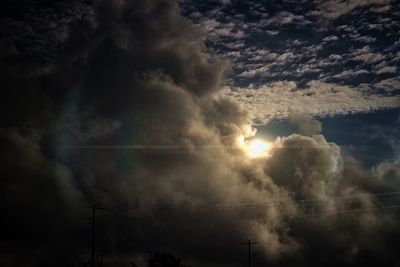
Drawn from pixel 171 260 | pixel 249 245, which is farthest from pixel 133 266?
pixel 249 245

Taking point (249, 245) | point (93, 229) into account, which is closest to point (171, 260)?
point (249, 245)

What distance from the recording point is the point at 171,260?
405ft

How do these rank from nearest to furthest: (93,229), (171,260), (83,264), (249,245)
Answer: (93,229), (83,264), (249,245), (171,260)

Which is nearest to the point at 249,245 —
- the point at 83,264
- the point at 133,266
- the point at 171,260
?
the point at 171,260

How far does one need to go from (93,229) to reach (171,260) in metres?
42.2

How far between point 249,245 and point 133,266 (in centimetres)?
3250

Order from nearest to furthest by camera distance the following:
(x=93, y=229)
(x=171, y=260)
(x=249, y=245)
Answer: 1. (x=93, y=229)
2. (x=249, y=245)
3. (x=171, y=260)

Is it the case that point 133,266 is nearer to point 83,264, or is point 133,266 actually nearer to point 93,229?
point 83,264

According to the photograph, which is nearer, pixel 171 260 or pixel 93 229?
pixel 93 229

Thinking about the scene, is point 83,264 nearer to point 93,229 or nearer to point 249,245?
point 93,229

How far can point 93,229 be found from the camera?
286 ft

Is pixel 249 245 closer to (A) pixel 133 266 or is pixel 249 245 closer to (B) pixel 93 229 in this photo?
(A) pixel 133 266

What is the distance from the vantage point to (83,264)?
105 metres

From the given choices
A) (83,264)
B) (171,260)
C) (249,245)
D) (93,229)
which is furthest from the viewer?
(171,260)
